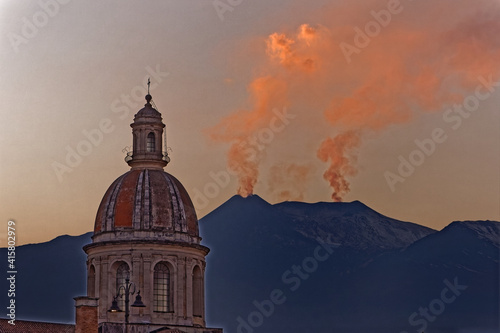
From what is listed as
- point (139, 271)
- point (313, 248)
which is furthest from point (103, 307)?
point (313, 248)

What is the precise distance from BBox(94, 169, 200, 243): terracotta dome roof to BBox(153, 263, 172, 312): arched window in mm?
2000

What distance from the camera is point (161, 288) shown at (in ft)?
237

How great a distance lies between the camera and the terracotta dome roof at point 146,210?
72.3m

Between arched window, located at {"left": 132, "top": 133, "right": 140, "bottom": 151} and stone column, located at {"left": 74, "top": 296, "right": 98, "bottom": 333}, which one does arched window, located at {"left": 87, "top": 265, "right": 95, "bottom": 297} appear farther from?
stone column, located at {"left": 74, "top": 296, "right": 98, "bottom": 333}

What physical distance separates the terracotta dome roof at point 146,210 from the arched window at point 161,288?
2000 millimetres

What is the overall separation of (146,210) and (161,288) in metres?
4.68

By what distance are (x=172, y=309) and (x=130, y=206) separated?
6.60 m

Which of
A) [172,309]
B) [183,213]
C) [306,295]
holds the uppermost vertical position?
[306,295]

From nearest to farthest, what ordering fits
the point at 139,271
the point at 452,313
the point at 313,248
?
the point at 139,271 < the point at 452,313 < the point at 313,248

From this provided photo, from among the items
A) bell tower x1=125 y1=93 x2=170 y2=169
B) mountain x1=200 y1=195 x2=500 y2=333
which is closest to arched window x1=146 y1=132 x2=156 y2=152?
bell tower x1=125 y1=93 x2=170 y2=169

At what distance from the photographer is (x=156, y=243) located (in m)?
71.7

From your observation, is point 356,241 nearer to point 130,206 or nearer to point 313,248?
point 313,248

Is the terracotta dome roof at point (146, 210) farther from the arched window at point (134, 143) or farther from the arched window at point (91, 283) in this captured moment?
the arched window at point (91, 283)

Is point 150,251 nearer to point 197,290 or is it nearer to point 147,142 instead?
point 197,290
